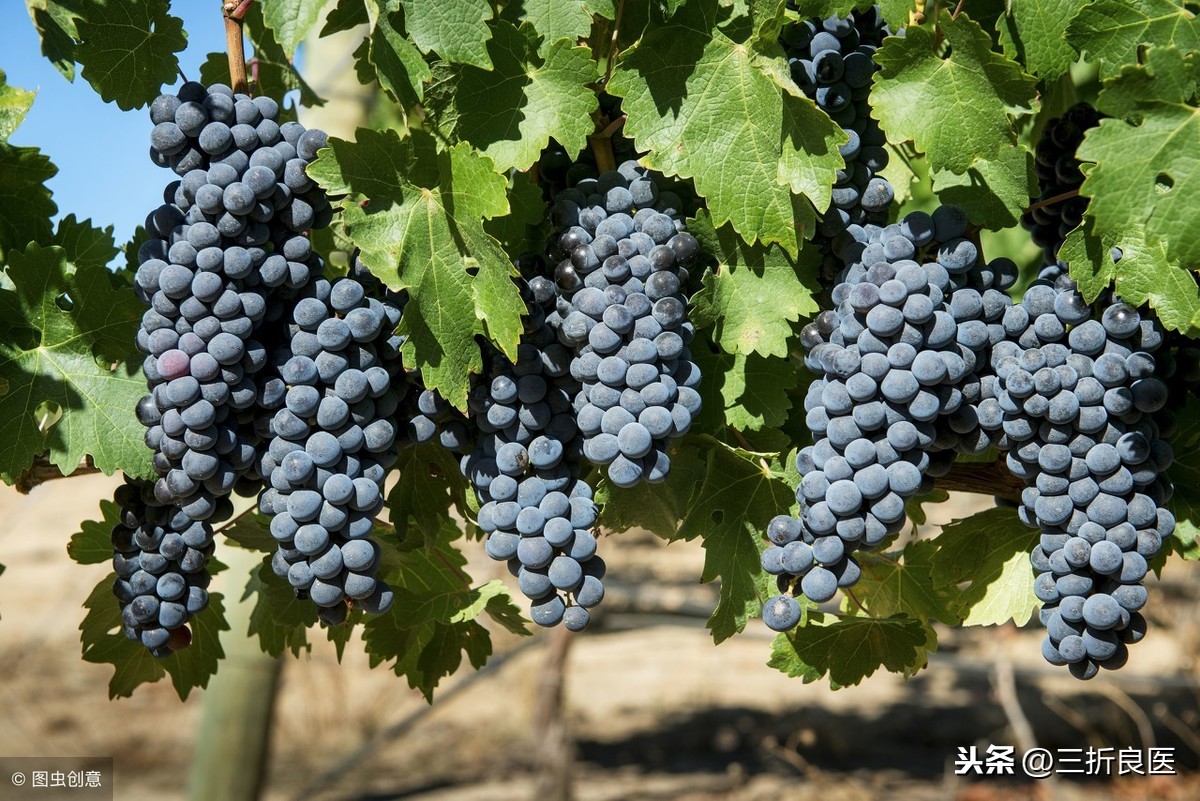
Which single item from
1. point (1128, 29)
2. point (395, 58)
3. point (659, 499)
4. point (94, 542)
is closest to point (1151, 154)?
point (1128, 29)

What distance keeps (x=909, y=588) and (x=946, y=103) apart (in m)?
0.69

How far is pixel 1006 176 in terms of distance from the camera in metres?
1.20

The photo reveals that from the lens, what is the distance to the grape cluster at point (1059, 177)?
48.6 inches

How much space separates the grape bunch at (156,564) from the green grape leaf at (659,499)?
499mm

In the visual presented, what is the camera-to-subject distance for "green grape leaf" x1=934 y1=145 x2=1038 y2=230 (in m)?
1.20

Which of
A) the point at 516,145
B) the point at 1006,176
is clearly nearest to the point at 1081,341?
the point at 1006,176

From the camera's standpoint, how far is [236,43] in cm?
120

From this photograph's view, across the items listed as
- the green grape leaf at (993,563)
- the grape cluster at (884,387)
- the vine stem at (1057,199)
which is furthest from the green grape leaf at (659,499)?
the vine stem at (1057,199)

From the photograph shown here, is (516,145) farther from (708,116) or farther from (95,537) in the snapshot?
(95,537)

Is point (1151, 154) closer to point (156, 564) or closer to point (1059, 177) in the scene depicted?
point (1059, 177)

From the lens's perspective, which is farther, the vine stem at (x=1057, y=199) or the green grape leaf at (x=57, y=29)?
the green grape leaf at (x=57, y=29)

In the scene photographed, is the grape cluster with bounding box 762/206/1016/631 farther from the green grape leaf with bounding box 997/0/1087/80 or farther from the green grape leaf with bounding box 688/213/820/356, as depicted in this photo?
the green grape leaf with bounding box 997/0/1087/80

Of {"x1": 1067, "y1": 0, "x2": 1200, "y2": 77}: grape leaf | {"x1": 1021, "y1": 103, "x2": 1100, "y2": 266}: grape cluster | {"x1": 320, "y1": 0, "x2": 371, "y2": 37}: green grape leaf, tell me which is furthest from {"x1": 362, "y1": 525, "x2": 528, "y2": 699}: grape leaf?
{"x1": 1067, "y1": 0, "x2": 1200, "y2": 77}: grape leaf

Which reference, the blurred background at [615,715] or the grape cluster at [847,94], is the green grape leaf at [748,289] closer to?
the grape cluster at [847,94]
